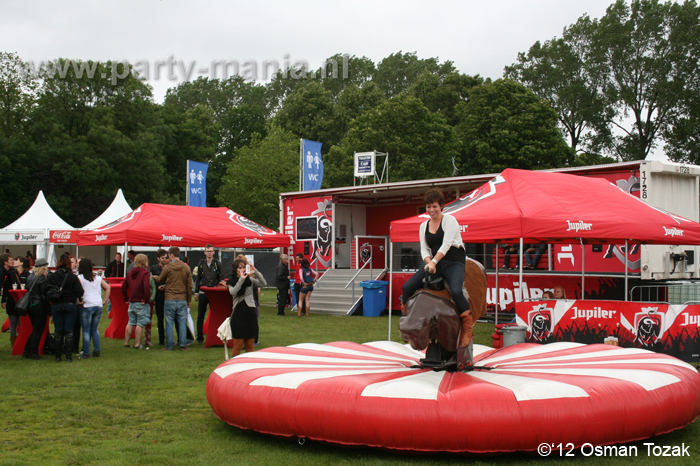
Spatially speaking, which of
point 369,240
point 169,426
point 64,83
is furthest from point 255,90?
point 169,426

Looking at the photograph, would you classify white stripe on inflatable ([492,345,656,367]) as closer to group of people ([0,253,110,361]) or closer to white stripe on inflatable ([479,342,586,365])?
white stripe on inflatable ([479,342,586,365])

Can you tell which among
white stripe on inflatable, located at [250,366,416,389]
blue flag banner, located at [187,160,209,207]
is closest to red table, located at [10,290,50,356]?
white stripe on inflatable, located at [250,366,416,389]

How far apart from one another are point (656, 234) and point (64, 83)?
1774 inches

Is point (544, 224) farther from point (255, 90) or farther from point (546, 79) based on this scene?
point (255, 90)

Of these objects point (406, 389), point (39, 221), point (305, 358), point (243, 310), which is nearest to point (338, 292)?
point (243, 310)

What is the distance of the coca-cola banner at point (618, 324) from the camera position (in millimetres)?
9547

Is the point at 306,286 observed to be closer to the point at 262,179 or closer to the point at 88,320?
the point at 88,320

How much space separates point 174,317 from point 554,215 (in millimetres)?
6567

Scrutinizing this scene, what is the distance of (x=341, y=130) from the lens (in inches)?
2062

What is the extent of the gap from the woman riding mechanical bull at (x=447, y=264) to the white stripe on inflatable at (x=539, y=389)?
2.67 feet

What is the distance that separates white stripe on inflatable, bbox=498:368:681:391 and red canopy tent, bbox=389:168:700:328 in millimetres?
3869

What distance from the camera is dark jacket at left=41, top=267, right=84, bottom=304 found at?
33.7ft

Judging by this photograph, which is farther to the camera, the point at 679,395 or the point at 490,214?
the point at 490,214

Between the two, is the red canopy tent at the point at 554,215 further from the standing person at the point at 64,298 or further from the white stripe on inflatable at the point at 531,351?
the standing person at the point at 64,298
